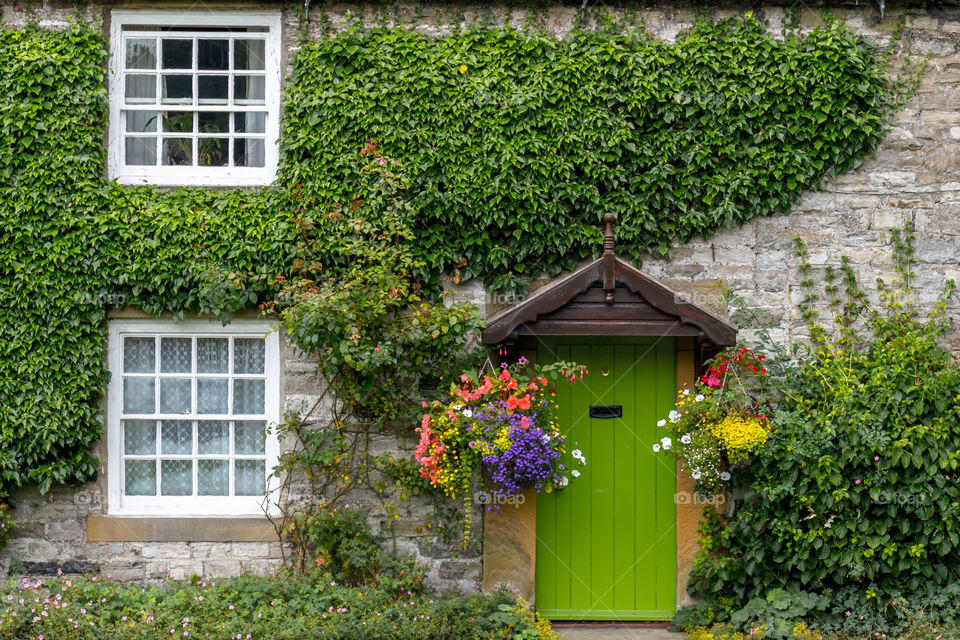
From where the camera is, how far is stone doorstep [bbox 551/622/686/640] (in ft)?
22.0

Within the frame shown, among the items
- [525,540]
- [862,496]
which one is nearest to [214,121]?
[525,540]

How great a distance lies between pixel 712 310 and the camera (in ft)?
23.1

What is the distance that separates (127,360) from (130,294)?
0.62 m

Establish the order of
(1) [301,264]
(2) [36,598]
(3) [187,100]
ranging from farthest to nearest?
(3) [187,100] → (1) [301,264] → (2) [36,598]

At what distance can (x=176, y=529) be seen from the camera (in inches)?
275

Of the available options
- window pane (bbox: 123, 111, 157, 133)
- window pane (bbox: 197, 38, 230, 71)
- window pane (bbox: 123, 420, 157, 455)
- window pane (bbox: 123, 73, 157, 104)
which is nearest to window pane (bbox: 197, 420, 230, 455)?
window pane (bbox: 123, 420, 157, 455)

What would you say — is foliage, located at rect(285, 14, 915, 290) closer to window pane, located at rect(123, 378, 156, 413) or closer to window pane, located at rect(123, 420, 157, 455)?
window pane, located at rect(123, 378, 156, 413)

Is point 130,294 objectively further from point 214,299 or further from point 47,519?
point 47,519

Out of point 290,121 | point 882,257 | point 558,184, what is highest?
point 290,121

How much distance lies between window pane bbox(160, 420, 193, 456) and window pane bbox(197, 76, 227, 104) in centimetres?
276

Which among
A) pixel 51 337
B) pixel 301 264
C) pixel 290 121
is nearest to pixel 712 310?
pixel 301 264

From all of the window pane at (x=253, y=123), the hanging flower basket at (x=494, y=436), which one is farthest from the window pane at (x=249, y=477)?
the window pane at (x=253, y=123)

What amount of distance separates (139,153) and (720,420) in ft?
17.5

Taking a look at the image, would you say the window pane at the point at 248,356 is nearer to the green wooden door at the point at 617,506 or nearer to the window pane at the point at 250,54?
the window pane at the point at 250,54
